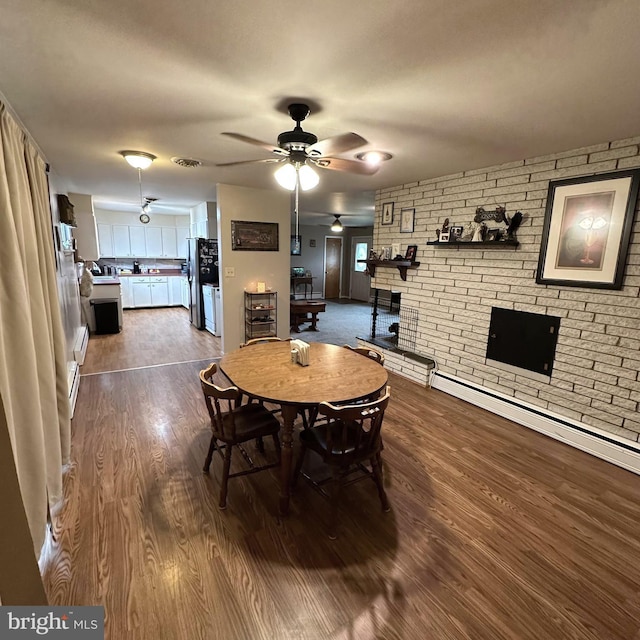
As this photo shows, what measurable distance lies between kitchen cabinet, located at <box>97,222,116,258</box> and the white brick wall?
6729 mm

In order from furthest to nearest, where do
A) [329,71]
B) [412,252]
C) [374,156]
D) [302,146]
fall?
1. [412,252]
2. [374,156]
3. [302,146]
4. [329,71]

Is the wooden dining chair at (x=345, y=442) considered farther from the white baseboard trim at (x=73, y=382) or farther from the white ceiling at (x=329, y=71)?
the white baseboard trim at (x=73, y=382)

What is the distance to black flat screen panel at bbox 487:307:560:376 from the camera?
295 cm

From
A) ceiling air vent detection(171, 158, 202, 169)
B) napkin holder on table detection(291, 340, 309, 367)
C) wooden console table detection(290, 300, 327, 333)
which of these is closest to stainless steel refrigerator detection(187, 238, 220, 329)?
wooden console table detection(290, 300, 327, 333)

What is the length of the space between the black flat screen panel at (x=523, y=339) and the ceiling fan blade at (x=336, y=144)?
2283mm

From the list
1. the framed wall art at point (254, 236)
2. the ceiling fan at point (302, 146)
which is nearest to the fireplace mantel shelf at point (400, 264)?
the framed wall art at point (254, 236)

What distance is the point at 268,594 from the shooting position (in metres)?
1.54

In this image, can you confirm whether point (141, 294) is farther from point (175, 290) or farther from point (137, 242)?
point (137, 242)

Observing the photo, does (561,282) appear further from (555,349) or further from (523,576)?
(523,576)

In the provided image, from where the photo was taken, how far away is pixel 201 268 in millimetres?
6207

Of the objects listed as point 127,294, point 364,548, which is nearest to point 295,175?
point 364,548

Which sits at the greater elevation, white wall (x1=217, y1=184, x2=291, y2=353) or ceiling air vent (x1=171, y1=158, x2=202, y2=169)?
ceiling air vent (x1=171, y1=158, x2=202, y2=169)

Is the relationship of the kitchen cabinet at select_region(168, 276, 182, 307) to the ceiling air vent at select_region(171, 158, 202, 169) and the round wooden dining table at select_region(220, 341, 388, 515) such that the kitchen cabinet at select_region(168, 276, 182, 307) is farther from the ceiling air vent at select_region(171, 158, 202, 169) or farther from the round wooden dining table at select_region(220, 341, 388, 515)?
the round wooden dining table at select_region(220, 341, 388, 515)

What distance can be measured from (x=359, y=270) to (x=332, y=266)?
857 mm
